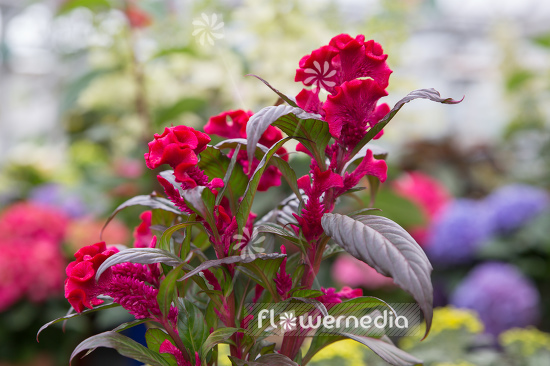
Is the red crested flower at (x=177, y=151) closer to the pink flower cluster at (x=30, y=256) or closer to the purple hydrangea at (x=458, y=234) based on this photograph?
the pink flower cluster at (x=30, y=256)

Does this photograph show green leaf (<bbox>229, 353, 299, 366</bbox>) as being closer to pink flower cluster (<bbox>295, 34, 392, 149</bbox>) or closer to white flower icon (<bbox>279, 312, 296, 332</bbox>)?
white flower icon (<bbox>279, 312, 296, 332</bbox>)

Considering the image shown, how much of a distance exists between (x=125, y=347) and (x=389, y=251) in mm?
175

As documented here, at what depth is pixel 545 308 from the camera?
1310 millimetres

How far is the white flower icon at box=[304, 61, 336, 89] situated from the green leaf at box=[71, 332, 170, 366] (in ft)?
0.66

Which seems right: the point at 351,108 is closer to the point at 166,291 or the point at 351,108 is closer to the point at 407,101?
the point at 407,101

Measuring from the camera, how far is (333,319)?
34cm

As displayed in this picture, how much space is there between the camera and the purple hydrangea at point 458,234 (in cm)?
134

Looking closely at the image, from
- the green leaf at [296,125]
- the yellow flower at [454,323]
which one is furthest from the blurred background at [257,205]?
the green leaf at [296,125]

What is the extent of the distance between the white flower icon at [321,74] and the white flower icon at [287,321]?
0.50ft

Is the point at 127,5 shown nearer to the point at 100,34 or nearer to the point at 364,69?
the point at 100,34

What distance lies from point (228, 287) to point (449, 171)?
6.14ft

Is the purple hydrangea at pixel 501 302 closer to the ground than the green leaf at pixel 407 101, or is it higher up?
closer to the ground

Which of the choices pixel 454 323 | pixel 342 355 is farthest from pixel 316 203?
pixel 454 323

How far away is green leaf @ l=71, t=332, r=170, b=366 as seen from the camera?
0.30m
